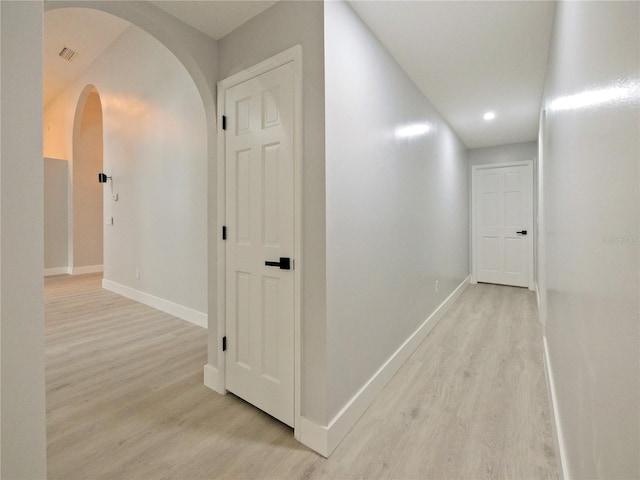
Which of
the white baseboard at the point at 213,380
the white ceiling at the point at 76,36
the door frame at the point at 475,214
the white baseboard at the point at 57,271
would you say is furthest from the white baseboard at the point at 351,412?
the white baseboard at the point at 57,271

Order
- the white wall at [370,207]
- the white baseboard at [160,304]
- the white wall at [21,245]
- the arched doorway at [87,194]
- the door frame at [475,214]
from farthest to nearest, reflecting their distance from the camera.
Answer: the arched doorway at [87,194], the door frame at [475,214], the white baseboard at [160,304], the white wall at [370,207], the white wall at [21,245]

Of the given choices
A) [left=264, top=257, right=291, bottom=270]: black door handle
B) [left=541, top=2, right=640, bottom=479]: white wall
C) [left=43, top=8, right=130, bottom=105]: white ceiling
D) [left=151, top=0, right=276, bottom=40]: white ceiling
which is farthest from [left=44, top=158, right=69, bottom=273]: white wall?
[left=541, top=2, right=640, bottom=479]: white wall

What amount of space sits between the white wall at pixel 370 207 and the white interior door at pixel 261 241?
25cm

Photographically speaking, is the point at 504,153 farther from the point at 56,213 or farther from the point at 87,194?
the point at 56,213

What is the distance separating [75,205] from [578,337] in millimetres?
7881

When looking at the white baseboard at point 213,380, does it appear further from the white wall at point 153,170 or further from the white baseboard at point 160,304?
the white wall at point 153,170

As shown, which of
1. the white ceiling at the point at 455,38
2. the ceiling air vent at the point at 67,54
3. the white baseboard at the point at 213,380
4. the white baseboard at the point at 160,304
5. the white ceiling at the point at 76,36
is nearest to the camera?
the white ceiling at the point at 455,38

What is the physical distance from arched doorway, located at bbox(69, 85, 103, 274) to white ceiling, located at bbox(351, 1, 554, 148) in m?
6.37

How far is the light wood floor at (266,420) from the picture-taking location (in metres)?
1.48

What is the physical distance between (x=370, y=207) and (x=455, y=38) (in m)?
1.40

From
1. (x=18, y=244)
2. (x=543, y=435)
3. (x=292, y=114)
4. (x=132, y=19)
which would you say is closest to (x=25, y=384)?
(x=18, y=244)

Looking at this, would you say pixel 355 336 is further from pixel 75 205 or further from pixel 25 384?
pixel 75 205

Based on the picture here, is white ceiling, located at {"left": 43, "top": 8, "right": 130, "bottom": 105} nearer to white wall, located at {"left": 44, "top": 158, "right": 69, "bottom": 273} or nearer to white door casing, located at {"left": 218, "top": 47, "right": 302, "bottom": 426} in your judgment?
white wall, located at {"left": 44, "top": 158, "right": 69, "bottom": 273}

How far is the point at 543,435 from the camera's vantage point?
5.57 ft
